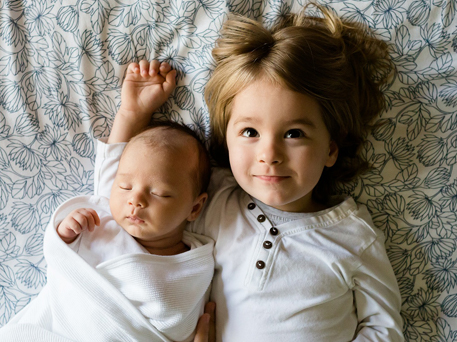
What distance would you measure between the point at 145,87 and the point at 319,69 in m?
0.50

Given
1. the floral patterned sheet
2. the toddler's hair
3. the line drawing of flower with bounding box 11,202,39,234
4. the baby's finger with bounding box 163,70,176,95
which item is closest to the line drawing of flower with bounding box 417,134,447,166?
the floral patterned sheet

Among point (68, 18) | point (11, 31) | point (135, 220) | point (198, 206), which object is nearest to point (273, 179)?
point (198, 206)

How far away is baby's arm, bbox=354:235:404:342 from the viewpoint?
109 centimetres

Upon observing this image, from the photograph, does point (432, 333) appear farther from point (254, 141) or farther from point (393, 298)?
point (254, 141)

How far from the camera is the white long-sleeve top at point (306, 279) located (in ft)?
3.52

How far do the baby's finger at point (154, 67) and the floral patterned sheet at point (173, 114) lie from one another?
0.11 ft

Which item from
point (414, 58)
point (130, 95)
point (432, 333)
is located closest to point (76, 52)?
point (130, 95)

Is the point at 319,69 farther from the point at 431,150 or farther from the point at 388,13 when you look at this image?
the point at 431,150

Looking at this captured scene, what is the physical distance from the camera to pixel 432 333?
1.26m

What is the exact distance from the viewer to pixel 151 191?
1.06 meters

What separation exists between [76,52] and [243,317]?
0.90 metres

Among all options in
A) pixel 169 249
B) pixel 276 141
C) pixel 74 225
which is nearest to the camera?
pixel 276 141

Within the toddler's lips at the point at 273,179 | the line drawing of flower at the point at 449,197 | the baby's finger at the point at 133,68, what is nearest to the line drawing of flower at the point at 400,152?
the line drawing of flower at the point at 449,197

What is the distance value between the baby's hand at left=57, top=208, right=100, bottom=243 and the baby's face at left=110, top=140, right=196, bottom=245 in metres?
0.07
